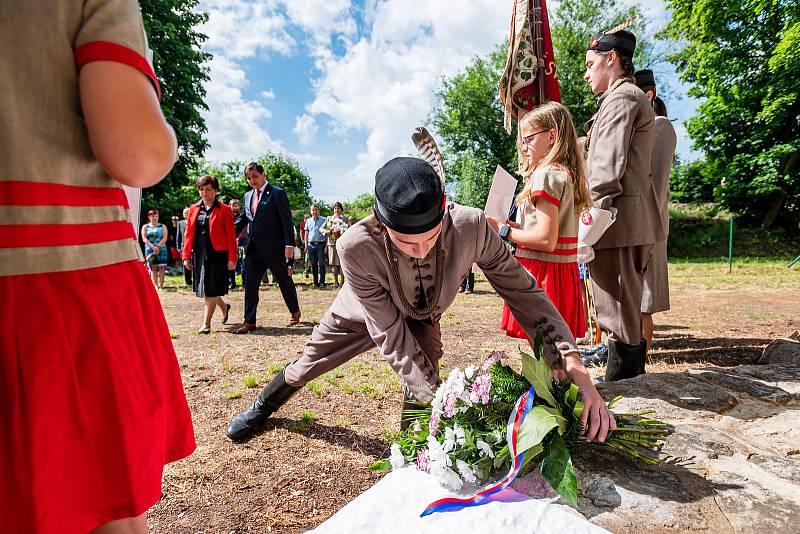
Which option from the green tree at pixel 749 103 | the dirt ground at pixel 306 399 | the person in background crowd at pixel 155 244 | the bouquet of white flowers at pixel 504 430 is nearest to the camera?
the bouquet of white flowers at pixel 504 430

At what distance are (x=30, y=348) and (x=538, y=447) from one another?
143 cm

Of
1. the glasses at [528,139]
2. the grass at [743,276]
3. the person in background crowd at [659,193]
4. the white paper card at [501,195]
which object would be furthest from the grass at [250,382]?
the grass at [743,276]

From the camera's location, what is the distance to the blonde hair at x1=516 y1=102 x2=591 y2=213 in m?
2.81

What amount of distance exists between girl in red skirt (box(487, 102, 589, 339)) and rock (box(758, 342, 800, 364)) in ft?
6.11

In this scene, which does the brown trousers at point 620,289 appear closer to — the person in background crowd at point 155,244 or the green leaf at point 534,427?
the green leaf at point 534,427

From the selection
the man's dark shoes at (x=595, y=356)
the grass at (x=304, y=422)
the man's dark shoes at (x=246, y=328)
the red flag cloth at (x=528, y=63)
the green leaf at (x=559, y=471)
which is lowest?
the grass at (x=304, y=422)

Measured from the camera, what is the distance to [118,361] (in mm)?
1030

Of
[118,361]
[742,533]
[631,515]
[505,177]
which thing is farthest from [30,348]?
[505,177]

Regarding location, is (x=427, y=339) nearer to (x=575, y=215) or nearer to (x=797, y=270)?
(x=575, y=215)

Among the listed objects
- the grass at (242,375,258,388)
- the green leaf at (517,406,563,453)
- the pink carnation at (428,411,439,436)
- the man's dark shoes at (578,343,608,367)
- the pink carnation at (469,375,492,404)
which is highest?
the pink carnation at (469,375,492,404)

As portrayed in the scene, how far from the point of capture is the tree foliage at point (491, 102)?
90.1 feet

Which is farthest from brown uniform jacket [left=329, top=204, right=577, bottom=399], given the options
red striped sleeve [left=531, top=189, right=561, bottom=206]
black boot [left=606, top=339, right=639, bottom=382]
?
black boot [left=606, top=339, right=639, bottom=382]

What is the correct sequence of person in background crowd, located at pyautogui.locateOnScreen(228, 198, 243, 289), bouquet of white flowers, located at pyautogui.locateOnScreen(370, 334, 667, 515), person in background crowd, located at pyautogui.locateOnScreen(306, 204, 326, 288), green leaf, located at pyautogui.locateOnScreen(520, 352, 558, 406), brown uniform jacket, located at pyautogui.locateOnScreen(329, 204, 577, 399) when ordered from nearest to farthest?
bouquet of white flowers, located at pyautogui.locateOnScreen(370, 334, 667, 515)
green leaf, located at pyautogui.locateOnScreen(520, 352, 558, 406)
brown uniform jacket, located at pyautogui.locateOnScreen(329, 204, 577, 399)
person in background crowd, located at pyautogui.locateOnScreen(228, 198, 243, 289)
person in background crowd, located at pyautogui.locateOnScreen(306, 204, 326, 288)

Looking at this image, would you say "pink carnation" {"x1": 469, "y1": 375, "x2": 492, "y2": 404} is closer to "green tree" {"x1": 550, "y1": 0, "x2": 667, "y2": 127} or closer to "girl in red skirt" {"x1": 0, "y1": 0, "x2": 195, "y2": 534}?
"girl in red skirt" {"x1": 0, "y1": 0, "x2": 195, "y2": 534}
